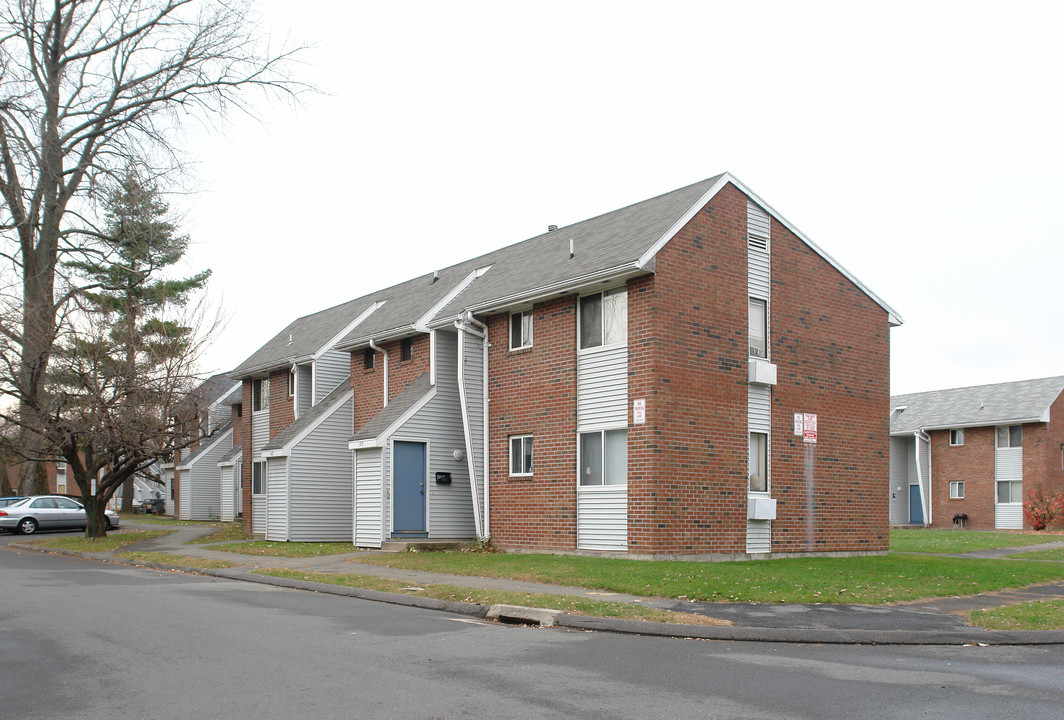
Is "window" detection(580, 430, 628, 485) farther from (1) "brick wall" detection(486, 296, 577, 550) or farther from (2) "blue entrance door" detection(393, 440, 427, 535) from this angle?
(2) "blue entrance door" detection(393, 440, 427, 535)

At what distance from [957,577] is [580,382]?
802 cm

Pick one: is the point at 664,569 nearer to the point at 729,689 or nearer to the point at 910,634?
the point at 910,634

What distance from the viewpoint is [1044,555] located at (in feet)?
76.8

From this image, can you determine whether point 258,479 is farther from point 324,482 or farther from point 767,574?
point 767,574

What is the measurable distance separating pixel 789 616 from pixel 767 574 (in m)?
4.24

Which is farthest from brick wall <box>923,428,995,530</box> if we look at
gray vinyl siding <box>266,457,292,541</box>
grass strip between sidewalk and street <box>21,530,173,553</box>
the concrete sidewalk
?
grass strip between sidewalk and street <box>21,530,173,553</box>

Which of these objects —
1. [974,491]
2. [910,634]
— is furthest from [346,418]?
[974,491]

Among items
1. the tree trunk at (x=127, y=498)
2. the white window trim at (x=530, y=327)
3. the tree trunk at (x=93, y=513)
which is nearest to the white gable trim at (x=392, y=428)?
the white window trim at (x=530, y=327)

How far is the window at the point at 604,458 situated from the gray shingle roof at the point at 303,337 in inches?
508

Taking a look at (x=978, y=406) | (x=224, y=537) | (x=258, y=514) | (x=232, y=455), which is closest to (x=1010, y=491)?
(x=978, y=406)

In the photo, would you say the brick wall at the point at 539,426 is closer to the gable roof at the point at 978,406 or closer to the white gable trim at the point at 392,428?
the white gable trim at the point at 392,428

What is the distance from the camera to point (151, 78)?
29469mm

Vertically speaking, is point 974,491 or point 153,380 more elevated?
point 153,380

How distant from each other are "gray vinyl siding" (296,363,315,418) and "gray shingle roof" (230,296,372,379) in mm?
497
